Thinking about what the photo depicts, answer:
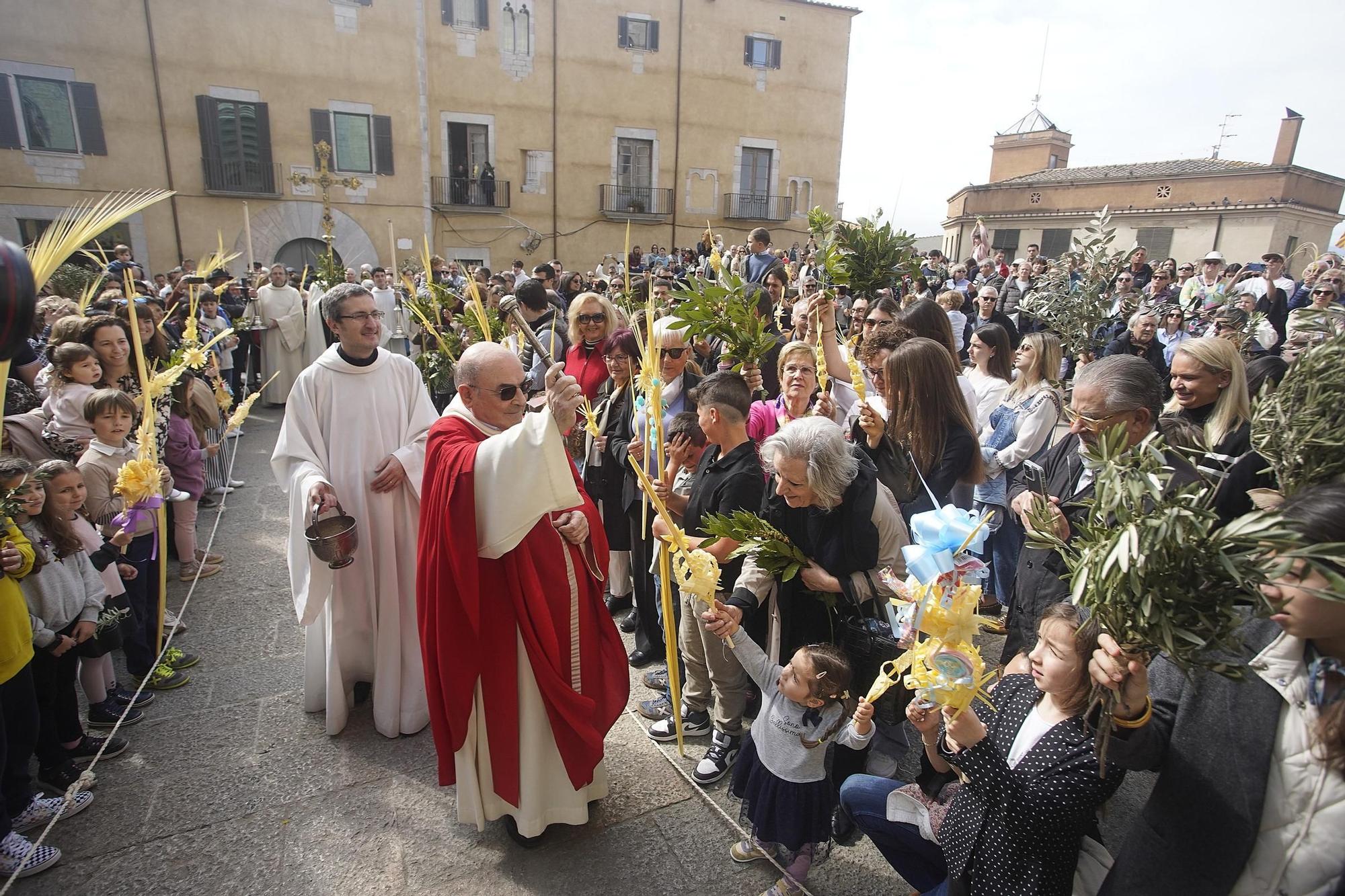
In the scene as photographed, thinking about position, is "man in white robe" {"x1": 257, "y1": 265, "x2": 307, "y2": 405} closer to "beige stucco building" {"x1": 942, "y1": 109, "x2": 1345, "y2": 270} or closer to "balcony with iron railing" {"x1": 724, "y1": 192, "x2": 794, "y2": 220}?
"balcony with iron railing" {"x1": 724, "y1": 192, "x2": 794, "y2": 220}

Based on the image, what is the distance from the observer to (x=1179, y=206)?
2470 centimetres

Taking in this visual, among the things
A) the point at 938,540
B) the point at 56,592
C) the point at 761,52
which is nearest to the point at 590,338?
the point at 56,592

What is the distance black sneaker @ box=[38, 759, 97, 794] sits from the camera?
3.14 metres

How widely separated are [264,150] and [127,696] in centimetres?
1963

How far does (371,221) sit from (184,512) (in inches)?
680

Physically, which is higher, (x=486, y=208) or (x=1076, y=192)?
(x=1076, y=192)

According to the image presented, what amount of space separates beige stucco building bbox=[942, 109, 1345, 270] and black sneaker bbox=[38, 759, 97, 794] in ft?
94.4

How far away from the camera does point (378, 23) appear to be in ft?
64.0

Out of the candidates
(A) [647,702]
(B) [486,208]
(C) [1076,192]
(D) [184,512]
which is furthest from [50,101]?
(C) [1076,192]

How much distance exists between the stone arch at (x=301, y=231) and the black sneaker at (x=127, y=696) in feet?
58.4

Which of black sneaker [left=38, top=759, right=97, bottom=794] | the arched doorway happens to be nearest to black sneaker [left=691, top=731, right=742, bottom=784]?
black sneaker [left=38, top=759, right=97, bottom=794]

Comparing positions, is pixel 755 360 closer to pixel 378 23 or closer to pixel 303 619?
pixel 303 619

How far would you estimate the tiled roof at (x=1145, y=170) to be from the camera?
2505cm

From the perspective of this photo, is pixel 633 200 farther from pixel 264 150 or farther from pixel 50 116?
pixel 50 116
